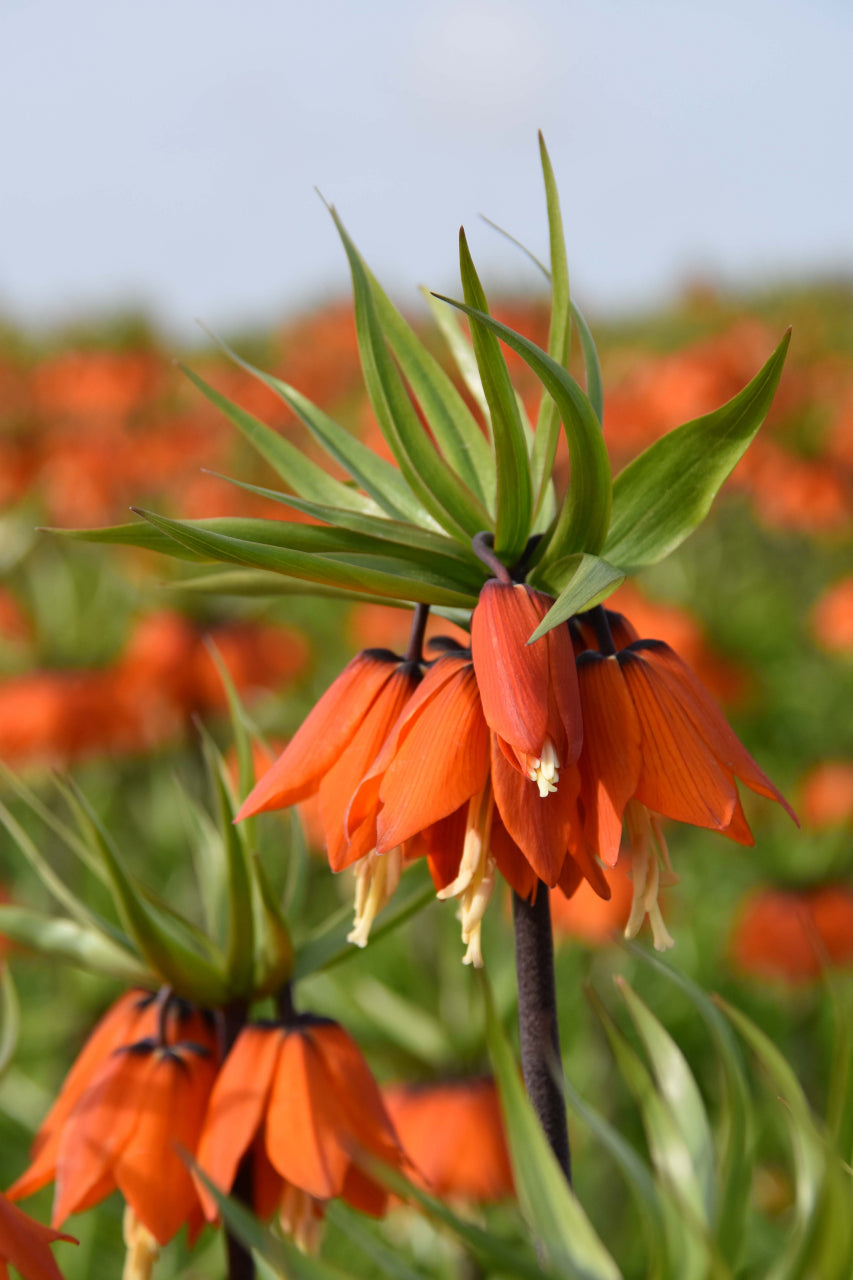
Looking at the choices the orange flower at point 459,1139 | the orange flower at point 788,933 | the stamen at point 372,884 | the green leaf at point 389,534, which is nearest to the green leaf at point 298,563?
the green leaf at point 389,534

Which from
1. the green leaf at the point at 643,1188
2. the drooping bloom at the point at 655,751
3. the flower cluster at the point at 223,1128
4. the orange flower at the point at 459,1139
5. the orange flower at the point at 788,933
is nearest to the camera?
the green leaf at the point at 643,1188

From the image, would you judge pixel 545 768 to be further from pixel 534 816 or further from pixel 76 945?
pixel 76 945

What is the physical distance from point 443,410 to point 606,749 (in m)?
0.22

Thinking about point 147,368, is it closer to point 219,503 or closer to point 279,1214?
point 219,503

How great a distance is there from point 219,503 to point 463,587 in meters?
4.07

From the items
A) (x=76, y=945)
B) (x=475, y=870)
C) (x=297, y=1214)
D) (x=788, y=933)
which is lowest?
(x=788, y=933)

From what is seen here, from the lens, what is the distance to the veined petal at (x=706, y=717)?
0.61 m

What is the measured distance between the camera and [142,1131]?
723 mm

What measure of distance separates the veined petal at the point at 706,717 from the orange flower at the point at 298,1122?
28cm

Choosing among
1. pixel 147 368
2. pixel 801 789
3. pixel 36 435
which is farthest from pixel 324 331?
pixel 801 789

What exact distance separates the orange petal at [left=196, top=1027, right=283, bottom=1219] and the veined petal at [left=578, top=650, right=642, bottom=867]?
0.24 m

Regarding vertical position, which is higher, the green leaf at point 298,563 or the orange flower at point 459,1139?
the green leaf at point 298,563

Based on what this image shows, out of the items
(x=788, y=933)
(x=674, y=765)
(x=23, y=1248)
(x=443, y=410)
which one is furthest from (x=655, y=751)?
(x=788, y=933)

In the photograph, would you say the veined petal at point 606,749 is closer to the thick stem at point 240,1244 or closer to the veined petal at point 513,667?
the veined petal at point 513,667
